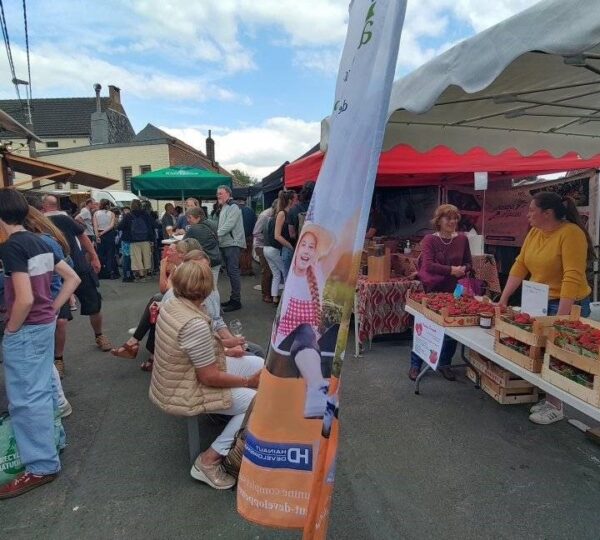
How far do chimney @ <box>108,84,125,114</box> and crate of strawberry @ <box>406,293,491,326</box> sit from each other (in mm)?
36591

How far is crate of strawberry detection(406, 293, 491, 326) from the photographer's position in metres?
3.13

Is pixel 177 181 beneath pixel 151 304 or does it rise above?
above

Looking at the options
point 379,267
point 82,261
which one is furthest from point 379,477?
point 82,261

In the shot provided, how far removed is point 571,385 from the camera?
6.45ft

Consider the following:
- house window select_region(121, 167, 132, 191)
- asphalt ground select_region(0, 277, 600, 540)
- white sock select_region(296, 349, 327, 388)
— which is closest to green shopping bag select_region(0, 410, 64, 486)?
asphalt ground select_region(0, 277, 600, 540)

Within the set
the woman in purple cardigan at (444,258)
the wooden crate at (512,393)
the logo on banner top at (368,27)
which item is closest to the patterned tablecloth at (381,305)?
the woman in purple cardigan at (444,258)

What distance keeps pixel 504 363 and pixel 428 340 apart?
0.96 metres

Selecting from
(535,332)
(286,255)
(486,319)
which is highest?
(286,255)

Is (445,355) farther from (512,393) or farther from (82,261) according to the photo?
(82,261)

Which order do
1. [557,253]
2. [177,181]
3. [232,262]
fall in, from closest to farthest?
[557,253] → [232,262] → [177,181]

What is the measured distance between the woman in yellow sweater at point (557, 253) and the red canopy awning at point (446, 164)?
1885 mm

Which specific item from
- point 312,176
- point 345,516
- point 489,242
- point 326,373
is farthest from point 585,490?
point 489,242

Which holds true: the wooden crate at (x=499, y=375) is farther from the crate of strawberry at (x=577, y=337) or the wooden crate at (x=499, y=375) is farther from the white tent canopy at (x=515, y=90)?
the white tent canopy at (x=515, y=90)

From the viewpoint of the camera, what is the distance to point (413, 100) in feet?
7.01
